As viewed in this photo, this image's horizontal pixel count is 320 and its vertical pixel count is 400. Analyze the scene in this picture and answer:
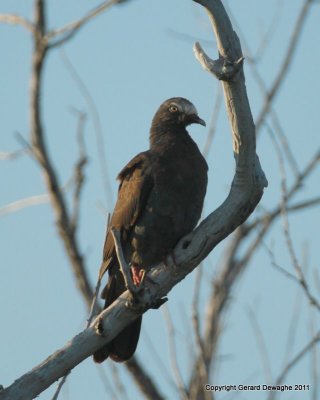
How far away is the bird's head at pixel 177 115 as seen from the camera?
8031mm

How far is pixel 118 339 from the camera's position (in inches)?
294

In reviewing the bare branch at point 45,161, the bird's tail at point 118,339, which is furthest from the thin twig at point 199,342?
the bare branch at point 45,161

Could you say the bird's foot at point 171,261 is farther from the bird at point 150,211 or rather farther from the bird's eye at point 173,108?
the bird's eye at point 173,108

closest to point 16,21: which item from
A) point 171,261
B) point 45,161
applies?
point 45,161

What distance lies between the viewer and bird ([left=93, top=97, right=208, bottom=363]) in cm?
734

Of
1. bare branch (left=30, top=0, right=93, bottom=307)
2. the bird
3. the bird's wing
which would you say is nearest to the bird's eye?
the bird

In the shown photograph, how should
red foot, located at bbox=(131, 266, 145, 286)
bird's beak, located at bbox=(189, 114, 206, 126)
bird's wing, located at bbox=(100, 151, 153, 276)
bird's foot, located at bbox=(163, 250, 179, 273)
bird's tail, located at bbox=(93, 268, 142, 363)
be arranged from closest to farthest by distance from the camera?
bird's foot, located at bbox=(163, 250, 179, 273)
red foot, located at bbox=(131, 266, 145, 286)
bird's tail, located at bbox=(93, 268, 142, 363)
bird's wing, located at bbox=(100, 151, 153, 276)
bird's beak, located at bbox=(189, 114, 206, 126)

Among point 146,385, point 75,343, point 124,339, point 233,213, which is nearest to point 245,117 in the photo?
point 233,213

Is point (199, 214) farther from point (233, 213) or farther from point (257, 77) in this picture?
point (257, 77)

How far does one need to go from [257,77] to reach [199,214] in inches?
87.0

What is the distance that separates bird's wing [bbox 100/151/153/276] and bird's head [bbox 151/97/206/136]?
474mm

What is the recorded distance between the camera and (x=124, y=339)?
749 centimetres

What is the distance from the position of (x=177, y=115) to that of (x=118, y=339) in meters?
1.81

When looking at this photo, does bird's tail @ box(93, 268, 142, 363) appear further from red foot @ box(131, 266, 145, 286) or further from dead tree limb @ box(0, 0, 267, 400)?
dead tree limb @ box(0, 0, 267, 400)
